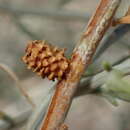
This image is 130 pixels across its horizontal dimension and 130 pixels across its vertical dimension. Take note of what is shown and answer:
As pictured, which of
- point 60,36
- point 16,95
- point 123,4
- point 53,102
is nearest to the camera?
point 53,102

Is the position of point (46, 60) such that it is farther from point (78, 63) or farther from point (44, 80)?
point (44, 80)

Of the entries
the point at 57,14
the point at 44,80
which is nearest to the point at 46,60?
the point at 57,14

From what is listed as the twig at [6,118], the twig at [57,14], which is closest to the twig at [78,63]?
the twig at [6,118]

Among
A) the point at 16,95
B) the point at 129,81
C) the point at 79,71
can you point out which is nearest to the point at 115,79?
the point at 129,81

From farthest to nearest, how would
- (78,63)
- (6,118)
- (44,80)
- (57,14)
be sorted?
(44,80) → (57,14) → (6,118) → (78,63)

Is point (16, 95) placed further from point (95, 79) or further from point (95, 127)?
point (95, 79)

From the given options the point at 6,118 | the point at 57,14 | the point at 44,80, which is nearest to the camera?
the point at 6,118

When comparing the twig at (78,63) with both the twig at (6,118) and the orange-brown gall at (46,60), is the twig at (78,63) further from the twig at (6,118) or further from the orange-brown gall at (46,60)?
the twig at (6,118)

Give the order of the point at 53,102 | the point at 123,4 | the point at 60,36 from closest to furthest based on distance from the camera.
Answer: the point at 53,102 < the point at 123,4 < the point at 60,36

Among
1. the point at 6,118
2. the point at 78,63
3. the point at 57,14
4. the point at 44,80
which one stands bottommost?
the point at 78,63
